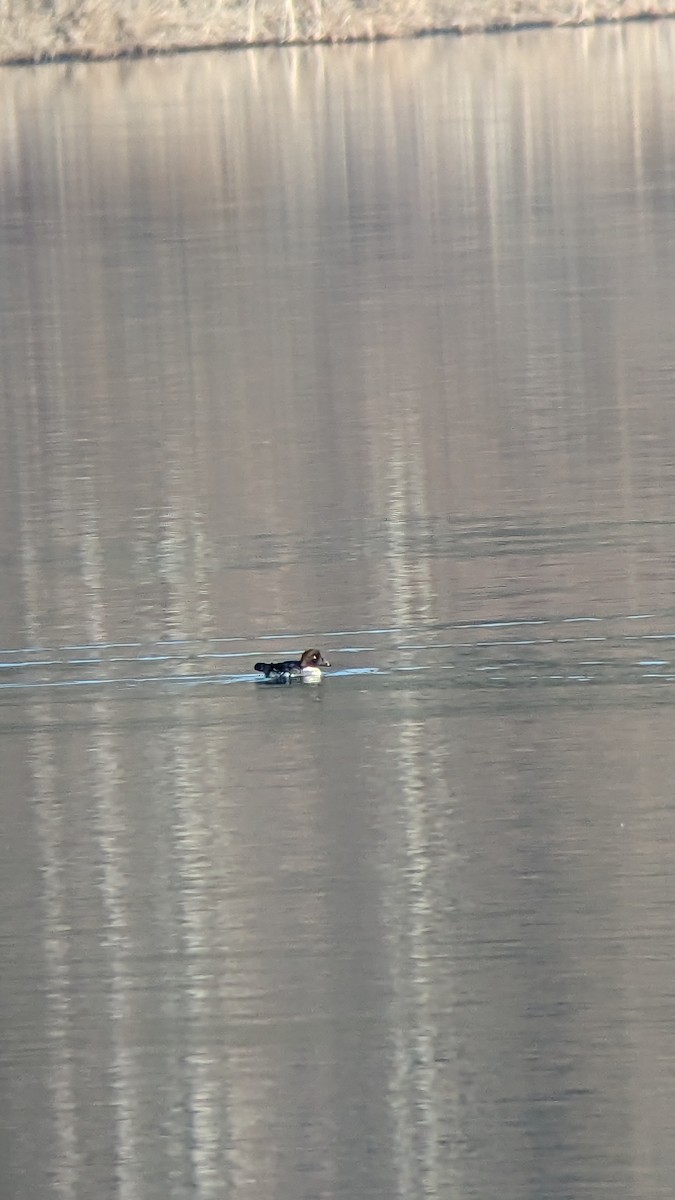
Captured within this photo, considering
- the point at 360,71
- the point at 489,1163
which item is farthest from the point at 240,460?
the point at 360,71

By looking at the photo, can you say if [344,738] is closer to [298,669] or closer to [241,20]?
[298,669]

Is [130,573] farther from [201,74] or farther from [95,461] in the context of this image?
[201,74]

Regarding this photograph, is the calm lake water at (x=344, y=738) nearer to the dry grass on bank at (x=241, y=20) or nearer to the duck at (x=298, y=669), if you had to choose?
the duck at (x=298, y=669)

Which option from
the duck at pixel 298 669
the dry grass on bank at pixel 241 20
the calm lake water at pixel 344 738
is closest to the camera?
the calm lake water at pixel 344 738

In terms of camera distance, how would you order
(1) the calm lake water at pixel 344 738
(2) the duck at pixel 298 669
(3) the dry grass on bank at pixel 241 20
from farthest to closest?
(3) the dry grass on bank at pixel 241 20 < (2) the duck at pixel 298 669 < (1) the calm lake water at pixel 344 738

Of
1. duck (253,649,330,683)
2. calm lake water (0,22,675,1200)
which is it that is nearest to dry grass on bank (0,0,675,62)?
→ calm lake water (0,22,675,1200)

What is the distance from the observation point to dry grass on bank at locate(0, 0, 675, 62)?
167ft

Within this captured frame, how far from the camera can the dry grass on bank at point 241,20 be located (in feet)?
167

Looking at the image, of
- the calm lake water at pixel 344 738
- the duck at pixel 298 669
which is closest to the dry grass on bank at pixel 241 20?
the calm lake water at pixel 344 738

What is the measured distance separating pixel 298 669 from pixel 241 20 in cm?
4365

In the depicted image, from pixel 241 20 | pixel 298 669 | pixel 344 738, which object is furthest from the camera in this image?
pixel 241 20

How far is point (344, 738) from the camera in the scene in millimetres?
8906

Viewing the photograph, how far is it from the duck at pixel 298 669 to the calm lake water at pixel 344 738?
9 cm

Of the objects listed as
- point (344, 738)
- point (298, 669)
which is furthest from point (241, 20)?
point (344, 738)
